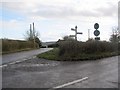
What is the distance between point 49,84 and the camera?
36.7 ft

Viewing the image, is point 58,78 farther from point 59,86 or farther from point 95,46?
point 95,46

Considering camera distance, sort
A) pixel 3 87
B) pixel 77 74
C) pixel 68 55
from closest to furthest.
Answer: pixel 3 87 → pixel 77 74 → pixel 68 55

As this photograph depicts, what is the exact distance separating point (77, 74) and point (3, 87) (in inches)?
166

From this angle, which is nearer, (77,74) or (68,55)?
(77,74)

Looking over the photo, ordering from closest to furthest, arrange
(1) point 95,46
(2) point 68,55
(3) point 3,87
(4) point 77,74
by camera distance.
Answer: (3) point 3,87 → (4) point 77,74 → (2) point 68,55 → (1) point 95,46

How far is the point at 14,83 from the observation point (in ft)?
37.4

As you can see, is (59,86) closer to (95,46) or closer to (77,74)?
(77,74)

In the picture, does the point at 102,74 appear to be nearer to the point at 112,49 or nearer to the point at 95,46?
the point at 95,46

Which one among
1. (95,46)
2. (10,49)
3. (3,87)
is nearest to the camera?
(3,87)

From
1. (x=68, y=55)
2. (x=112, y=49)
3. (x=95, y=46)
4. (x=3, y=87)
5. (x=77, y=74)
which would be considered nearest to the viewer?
(x=3, y=87)

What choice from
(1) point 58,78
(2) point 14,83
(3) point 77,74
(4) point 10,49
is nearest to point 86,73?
(3) point 77,74

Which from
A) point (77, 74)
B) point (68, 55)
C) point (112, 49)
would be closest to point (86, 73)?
point (77, 74)

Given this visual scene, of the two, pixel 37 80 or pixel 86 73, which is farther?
pixel 86 73

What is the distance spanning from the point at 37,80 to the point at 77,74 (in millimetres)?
2428
